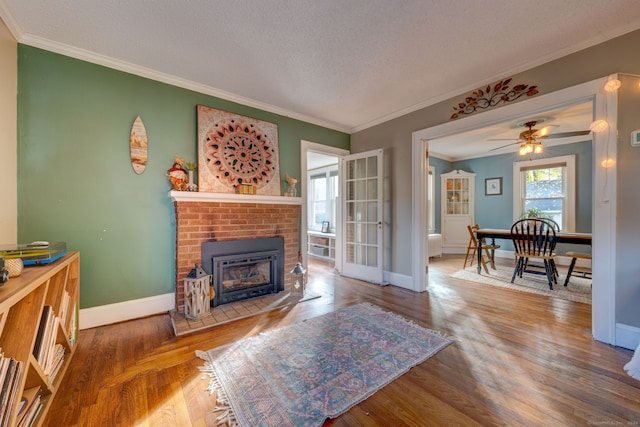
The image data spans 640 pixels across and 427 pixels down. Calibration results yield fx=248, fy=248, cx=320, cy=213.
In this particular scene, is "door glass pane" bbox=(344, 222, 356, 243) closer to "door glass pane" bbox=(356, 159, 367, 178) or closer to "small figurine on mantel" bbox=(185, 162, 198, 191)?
"door glass pane" bbox=(356, 159, 367, 178)

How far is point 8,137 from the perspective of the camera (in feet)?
6.08

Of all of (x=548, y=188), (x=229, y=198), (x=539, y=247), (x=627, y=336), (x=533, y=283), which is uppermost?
(x=548, y=188)

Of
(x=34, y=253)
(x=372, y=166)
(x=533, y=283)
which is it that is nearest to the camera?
(x=34, y=253)

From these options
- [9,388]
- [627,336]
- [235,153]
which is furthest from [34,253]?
[627,336]

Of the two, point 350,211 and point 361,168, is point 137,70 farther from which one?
point 350,211

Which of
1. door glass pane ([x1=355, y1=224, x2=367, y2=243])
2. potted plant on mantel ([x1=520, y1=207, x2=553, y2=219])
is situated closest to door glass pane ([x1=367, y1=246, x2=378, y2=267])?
door glass pane ([x1=355, y1=224, x2=367, y2=243])

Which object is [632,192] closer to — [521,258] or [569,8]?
[569,8]

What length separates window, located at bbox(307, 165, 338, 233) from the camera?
233 inches

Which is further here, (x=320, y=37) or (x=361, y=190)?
(x=361, y=190)

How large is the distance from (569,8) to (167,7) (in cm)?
277

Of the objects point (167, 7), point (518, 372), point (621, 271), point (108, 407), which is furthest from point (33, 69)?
point (621, 271)

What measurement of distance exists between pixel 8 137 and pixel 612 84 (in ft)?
15.2

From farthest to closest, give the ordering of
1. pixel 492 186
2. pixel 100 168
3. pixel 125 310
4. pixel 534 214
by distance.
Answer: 1. pixel 492 186
2. pixel 534 214
3. pixel 125 310
4. pixel 100 168

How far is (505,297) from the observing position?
3.06m
